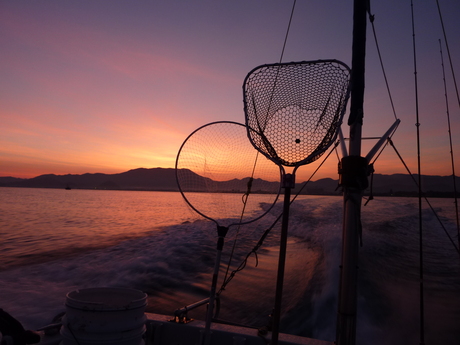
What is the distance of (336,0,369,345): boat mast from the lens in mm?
2441

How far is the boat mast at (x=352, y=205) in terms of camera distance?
244 cm

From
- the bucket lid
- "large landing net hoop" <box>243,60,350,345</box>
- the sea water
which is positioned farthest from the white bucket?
"large landing net hoop" <box>243,60,350,345</box>

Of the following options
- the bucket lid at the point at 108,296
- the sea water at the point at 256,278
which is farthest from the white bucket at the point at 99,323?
the sea water at the point at 256,278

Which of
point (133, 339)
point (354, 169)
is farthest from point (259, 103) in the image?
point (133, 339)

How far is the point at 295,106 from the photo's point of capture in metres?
2.96

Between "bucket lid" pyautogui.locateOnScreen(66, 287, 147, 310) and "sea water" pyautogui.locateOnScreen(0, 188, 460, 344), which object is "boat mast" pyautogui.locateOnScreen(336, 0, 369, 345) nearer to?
"sea water" pyautogui.locateOnScreen(0, 188, 460, 344)

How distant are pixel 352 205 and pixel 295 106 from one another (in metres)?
1.08

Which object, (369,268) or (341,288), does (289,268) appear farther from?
(341,288)

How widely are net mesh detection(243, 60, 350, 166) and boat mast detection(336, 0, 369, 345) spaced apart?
0.20m

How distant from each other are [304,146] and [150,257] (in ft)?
26.0

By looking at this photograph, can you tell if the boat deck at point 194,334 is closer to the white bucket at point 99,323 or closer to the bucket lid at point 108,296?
the bucket lid at point 108,296

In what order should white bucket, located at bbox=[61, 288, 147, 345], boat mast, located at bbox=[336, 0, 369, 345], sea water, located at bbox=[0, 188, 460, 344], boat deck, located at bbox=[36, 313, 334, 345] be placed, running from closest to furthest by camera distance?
white bucket, located at bbox=[61, 288, 147, 345]
boat mast, located at bbox=[336, 0, 369, 345]
boat deck, located at bbox=[36, 313, 334, 345]
sea water, located at bbox=[0, 188, 460, 344]

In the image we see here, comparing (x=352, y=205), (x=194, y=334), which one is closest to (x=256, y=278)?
(x=194, y=334)

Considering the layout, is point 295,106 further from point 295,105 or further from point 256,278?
point 256,278
